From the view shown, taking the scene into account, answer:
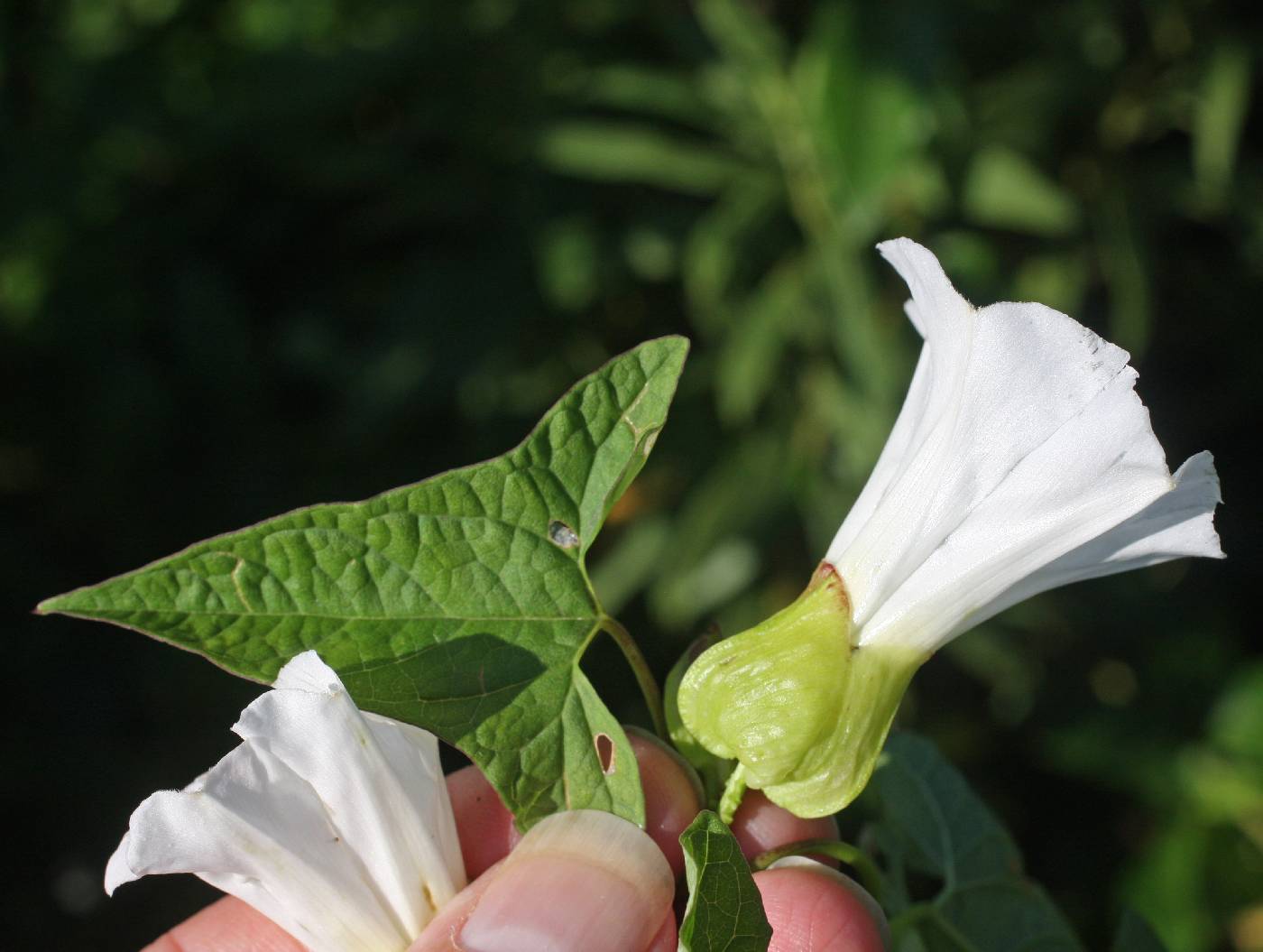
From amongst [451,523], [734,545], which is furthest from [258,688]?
[451,523]

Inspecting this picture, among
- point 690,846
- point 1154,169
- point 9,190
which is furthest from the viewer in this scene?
point 1154,169

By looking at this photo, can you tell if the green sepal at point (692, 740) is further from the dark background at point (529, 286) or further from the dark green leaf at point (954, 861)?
the dark background at point (529, 286)

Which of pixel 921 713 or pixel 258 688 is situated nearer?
pixel 258 688

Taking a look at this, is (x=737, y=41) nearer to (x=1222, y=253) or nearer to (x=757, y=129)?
(x=757, y=129)

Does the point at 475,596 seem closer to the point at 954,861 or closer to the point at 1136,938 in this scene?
the point at 954,861

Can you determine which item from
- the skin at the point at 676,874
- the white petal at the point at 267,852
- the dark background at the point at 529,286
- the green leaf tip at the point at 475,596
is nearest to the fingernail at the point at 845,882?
the skin at the point at 676,874

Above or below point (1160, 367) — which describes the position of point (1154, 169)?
above

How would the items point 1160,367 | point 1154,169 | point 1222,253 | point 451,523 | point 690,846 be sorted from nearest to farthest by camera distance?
point 690,846
point 451,523
point 1154,169
point 1222,253
point 1160,367

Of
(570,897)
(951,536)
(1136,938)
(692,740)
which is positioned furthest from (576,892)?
(1136,938)
